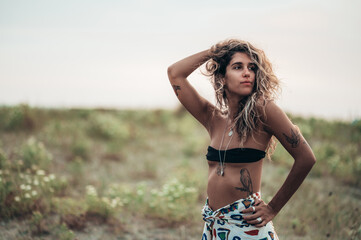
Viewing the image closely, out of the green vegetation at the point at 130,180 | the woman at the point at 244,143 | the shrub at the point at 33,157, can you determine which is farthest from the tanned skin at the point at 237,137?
the shrub at the point at 33,157

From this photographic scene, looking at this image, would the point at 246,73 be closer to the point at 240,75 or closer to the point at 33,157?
the point at 240,75

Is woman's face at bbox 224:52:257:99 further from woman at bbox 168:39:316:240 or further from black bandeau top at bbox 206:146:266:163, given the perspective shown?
black bandeau top at bbox 206:146:266:163

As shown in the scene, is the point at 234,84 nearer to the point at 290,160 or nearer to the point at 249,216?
the point at 249,216

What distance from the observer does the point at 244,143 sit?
1947 mm

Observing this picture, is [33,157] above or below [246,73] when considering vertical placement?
below

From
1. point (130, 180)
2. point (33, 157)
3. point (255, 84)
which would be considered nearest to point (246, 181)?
point (255, 84)

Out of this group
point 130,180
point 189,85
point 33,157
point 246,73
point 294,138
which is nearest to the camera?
point 294,138

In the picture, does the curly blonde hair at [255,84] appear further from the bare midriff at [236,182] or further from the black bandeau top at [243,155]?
the bare midriff at [236,182]

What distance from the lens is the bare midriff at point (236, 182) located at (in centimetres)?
194

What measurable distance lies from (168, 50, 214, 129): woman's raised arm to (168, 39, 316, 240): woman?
12 millimetres

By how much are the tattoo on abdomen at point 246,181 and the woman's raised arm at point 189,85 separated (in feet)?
2.06

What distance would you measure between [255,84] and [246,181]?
28.7 inches

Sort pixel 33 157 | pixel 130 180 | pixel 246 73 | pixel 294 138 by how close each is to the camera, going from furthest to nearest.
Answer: pixel 130 180 < pixel 33 157 < pixel 246 73 < pixel 294 138

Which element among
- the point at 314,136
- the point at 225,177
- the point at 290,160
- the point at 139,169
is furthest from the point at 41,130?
the point at 314,136
